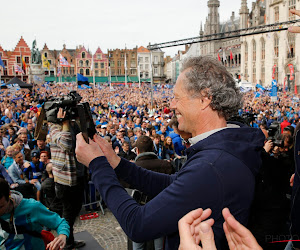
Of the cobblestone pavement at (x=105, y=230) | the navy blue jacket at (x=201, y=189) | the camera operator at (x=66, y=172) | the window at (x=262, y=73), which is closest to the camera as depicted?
the navy blue jacket at (x=201, y=189)

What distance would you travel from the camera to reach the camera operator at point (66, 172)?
12.2 ft

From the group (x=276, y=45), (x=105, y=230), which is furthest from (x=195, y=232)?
(x=276, y=45)

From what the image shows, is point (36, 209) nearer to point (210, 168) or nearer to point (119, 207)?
point (119, 207)

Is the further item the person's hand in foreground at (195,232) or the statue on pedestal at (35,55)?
the statue on pedestal at (35,55)

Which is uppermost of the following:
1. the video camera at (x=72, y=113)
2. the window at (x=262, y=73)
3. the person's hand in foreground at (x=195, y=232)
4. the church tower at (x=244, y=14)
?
the church tower at (x=244, y=14)

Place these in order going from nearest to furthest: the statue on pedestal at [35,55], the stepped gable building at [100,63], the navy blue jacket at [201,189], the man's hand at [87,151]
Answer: the navy blue jacket at [201,189] < the man's hand at [87,151] < the statue on pedestal at [35,55] < the stepped gable building at [100,63]

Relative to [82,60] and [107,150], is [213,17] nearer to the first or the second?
[82,60]

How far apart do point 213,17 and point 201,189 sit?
247ft

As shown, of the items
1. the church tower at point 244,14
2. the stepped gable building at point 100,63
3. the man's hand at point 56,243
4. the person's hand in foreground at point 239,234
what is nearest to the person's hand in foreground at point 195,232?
the person's hand in foreground at point 239,234

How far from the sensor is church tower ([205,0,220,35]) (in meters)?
70.2

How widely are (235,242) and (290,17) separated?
43.4 meters

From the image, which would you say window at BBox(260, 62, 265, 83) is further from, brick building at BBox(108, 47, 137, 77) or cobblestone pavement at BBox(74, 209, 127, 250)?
cobblestone pavement at BBox(74, 209, 127, 250)

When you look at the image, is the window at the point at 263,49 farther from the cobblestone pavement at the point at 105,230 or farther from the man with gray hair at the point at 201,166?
the man with gray hair at the point at 201,166

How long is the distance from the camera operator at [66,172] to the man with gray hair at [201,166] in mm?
2233
